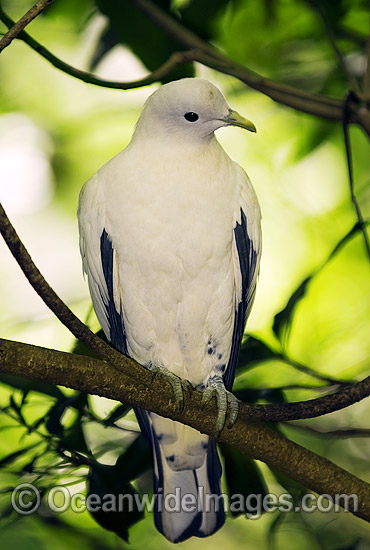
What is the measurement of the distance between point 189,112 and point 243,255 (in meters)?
0.28

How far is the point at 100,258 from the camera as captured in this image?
1188mm

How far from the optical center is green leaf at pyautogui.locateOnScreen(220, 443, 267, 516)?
1.23 meters

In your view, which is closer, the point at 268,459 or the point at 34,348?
the point at 34,348

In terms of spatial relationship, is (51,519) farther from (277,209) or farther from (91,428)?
(277,209)

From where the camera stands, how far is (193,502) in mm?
1268

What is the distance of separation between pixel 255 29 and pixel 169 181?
0.84 m

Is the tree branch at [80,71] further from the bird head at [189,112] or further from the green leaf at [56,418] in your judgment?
the green leaf at [56,418]

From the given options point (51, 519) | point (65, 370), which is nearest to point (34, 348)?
point (65, 370)

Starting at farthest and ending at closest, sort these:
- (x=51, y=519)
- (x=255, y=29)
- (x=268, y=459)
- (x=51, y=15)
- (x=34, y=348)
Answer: (x=255, y=29) < (x=51, y=15) < (x=51, y=519) < (x=268, y=459) < (x=34, y=348)

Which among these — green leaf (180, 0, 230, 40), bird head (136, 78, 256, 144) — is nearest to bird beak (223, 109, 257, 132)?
bird head (136, 78, 256, 144)

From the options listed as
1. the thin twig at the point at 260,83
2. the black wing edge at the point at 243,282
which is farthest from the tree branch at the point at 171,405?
the thin twig at the point at 260,83

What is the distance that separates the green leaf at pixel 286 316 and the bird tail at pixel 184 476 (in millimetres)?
260

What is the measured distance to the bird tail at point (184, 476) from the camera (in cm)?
124
